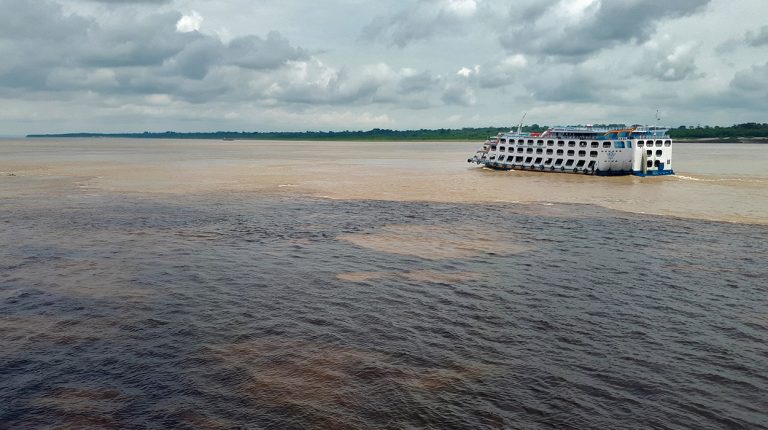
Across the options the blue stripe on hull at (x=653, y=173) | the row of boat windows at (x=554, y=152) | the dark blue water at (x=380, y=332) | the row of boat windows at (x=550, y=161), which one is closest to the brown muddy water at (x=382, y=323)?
the dark blue water at (x=380, y=332)

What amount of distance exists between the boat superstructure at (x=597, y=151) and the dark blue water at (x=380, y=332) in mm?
52691

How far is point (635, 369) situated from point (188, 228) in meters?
31.3

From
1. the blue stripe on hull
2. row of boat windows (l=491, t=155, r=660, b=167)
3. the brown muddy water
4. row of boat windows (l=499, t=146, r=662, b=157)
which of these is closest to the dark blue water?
the brown muddy water

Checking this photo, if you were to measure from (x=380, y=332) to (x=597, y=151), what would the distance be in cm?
7800

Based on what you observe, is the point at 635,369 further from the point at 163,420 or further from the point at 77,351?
the point at 77,351

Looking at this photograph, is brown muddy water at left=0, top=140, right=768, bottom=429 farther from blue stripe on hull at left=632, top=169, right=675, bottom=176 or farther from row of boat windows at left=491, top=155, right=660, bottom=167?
row of boat windows at left=491, top=155, right=660, bottom=167

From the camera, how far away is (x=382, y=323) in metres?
18.9

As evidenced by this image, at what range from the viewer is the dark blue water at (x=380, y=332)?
1299cm

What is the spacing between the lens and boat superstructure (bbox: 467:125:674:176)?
84.6 m

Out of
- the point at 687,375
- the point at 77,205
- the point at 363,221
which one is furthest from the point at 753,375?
the point at 77,205

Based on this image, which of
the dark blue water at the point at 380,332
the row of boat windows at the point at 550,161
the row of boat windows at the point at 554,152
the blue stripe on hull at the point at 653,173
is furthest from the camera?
the row of boat windows at the point at 554,152

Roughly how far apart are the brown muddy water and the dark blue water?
8cm

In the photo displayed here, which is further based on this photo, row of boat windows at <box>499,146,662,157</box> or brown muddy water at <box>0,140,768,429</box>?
row of boat windows at <box>499,146,662,157</box>

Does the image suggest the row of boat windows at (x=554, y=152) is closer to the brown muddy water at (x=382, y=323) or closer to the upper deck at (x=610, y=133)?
the upper deck at (x=610, y=133)
